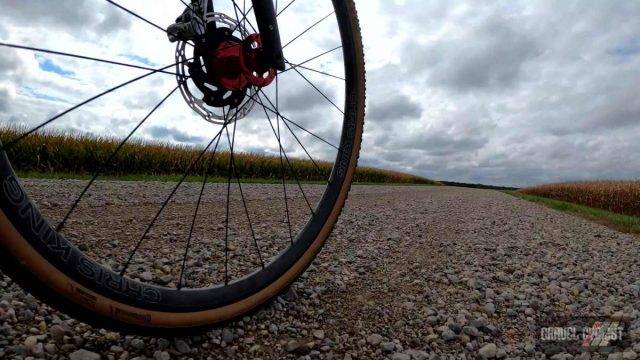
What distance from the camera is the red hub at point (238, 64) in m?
2.39

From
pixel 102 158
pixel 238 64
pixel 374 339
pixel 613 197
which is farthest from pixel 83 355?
pixel 613 197

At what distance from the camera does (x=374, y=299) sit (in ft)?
10.6

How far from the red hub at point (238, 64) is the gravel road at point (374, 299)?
1.50 meters

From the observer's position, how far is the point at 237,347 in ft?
7.52

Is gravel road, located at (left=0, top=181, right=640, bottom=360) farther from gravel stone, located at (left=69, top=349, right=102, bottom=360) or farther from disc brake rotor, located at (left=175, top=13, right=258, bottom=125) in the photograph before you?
disc brake rotor, located at (left=175, top=13, right=258, bottom=125)

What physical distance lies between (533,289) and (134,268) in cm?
361

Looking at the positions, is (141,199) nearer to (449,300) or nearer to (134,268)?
(134,268)

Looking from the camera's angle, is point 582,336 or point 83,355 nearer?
point 83,355

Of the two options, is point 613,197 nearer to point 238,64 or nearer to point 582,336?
point 582,336

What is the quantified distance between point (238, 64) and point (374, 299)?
206cm

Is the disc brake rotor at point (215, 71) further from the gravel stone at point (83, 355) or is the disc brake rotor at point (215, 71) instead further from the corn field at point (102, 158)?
the corn field at point (102, 158)

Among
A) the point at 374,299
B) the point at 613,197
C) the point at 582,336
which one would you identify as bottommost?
the point at 582,336

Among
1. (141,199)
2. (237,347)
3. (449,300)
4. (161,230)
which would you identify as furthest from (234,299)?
(141,199)

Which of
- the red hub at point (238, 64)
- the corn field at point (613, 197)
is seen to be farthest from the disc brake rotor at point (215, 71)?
the corn field at point (613, 197)
